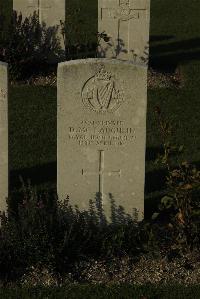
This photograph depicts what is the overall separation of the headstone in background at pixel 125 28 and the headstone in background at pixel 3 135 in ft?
21.7

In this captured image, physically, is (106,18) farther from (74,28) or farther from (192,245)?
(192,245)

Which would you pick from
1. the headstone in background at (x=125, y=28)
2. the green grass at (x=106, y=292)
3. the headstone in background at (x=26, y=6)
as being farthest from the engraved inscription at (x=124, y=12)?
the green grass at (x=106, y=292)

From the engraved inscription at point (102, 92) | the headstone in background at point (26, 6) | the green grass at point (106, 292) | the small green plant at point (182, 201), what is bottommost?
the green grass at point (106, 292)

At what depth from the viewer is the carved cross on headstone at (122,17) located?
14.2m

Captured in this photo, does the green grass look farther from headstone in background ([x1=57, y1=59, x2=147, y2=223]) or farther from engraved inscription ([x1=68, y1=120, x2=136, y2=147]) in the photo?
engraved inscription ([x1=68, y1=120, x2=136, y2=147])

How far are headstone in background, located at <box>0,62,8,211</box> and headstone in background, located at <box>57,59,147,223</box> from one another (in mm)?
504

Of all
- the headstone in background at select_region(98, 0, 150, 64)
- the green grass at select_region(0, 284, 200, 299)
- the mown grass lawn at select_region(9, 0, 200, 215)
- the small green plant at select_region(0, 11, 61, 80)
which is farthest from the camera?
the headstone in background at select_region(98, 0, 150, 64)

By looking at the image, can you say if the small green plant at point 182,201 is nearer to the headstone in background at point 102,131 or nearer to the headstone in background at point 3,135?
the headstone in background at point 102,131

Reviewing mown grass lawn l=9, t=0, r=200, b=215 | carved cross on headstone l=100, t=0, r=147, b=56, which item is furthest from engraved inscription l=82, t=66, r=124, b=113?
carved cross on headstone l=100, t=0, r=147, b=56

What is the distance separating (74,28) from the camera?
1543 centimetres

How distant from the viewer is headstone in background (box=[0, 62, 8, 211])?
7711mm

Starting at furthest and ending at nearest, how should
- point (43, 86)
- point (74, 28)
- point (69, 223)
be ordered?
point (74, 28), point (43, 86), point (69, 223)

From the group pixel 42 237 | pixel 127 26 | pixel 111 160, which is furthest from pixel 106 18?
pixel 42 237

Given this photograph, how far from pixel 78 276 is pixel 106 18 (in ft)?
26.0
